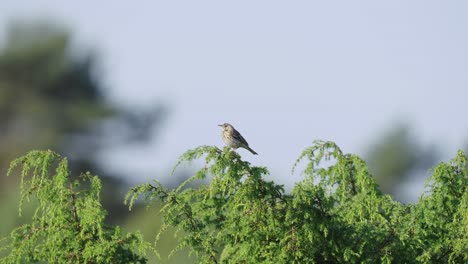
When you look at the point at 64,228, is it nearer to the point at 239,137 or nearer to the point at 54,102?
the point at 239,137

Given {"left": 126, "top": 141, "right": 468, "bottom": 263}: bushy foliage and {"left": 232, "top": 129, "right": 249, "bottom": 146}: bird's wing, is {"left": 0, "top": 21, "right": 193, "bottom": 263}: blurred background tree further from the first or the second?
{"left": 126, "top": 141, "right": 468, "bottom": 263}: bushy foliage

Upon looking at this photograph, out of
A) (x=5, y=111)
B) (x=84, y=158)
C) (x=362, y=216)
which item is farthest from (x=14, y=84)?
(x=362, y=216)

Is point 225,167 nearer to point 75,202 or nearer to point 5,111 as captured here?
point 75,202

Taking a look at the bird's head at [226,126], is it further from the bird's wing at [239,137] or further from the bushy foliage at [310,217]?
the bushy foliage at [310,217]

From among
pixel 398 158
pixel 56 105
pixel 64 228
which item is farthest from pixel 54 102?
pixel 64 228

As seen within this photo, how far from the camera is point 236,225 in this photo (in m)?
6.39

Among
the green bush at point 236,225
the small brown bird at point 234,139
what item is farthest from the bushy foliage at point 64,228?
the small brown bird at point 234,139

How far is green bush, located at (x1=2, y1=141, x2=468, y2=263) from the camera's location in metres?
6.18

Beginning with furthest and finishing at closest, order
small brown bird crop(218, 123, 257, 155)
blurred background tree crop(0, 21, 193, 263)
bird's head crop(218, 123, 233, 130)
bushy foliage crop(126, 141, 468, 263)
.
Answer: blurred background tree crop(0, 21, 193, 263) < bird's head crop(218, 123, 233, 130) < small brown bird crop(218, 123, 257, 155) < bushy foliage crop(126, 141, 468, 263)

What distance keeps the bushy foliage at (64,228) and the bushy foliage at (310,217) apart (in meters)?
0.29

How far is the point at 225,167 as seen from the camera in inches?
240

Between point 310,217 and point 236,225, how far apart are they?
1.51 ft

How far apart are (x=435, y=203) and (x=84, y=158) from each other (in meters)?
40.6

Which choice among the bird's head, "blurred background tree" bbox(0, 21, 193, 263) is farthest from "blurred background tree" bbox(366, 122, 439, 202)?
the bird's head
